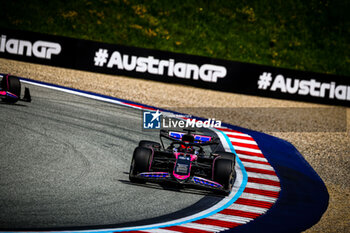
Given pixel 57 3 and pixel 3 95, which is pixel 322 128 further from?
pixel 57 3

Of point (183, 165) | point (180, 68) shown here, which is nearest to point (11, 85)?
point (183, 165)

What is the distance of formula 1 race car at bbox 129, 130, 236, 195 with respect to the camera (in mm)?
8781

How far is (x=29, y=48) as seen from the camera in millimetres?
20984

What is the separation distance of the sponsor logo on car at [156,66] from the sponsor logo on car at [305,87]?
1.92 meters

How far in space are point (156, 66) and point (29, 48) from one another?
539 centimetres

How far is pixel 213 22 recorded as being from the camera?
30125mm

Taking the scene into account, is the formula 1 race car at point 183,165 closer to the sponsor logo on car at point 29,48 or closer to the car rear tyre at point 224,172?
the car rear tyre at point 224,172

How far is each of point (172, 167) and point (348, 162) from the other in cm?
610

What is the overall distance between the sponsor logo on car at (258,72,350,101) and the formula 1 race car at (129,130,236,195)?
11979mm

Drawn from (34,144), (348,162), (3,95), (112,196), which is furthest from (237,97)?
(112,196)

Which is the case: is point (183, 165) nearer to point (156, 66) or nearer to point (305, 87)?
point (156, 66)

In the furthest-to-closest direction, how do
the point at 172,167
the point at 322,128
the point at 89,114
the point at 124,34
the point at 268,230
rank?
the point at 124,34 → the point at 322,128 → the point at 89,114 → the point at 172,167 → the point at 268,230

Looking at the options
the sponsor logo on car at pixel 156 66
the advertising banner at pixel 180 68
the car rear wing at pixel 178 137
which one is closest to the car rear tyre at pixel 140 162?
the car rear wing at pixel 178 137

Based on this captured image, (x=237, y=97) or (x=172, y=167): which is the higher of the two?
(x=237, y=97)
